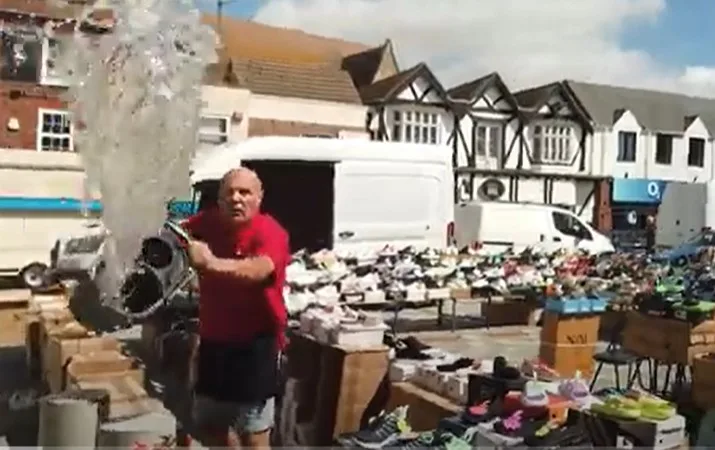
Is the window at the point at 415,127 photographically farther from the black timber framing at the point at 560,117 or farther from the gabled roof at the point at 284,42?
the gabled roof at the point at 284,42

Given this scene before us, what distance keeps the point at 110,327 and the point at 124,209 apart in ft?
8.81

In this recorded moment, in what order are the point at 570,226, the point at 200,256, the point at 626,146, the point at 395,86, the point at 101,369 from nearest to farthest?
the point at 200,256
the point at 101,369
the point at 570,226
the point at 395,86
the point at 626,146

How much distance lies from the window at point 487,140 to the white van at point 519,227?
1568cm

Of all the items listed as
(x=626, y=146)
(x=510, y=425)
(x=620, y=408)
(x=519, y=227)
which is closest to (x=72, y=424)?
(x=510, y=425)

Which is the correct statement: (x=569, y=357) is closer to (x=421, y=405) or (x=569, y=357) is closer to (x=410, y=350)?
(x=410, y=350)

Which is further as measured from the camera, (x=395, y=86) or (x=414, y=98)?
(x=414, y=98)

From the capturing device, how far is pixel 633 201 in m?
37.6

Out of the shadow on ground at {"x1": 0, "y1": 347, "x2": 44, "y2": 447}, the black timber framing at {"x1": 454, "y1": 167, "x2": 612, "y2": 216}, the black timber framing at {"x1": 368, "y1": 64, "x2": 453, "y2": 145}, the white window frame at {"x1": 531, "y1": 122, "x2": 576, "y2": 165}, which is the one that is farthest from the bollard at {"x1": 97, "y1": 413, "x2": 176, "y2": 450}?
the white window frame at {"x1": 531, "y1": 122, "x2": 576, "y2": 165}

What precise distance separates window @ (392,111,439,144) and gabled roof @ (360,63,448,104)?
753 millimetres

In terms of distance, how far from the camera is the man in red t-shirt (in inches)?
153

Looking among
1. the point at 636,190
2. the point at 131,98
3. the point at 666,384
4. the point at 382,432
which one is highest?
the point at 636,190

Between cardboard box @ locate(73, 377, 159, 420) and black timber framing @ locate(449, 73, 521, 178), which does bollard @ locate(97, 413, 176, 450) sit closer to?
cardboard box @ locate(73, 377, 159, 420)

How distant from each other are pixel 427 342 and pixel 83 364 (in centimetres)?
537

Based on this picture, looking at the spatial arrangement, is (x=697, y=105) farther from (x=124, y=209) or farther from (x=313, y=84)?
(x=124, y=209)
